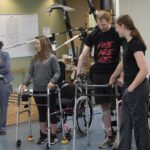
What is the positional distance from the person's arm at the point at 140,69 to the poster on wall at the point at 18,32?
389 centimetres

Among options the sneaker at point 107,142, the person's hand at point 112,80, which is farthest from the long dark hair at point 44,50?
the sneaker at point 107,142

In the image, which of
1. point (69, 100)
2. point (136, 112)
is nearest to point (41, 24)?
point (69, 100)

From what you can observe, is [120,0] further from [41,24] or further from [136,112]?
[136,112]

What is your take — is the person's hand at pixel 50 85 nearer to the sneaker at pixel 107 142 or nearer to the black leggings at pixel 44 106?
the black leggings at pixel 44 106

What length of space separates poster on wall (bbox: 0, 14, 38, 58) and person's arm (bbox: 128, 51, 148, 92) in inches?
153

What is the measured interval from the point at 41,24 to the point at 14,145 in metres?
3.55

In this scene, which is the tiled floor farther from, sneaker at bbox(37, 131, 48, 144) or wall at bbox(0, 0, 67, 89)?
wall at bbox(0, 0, 67, 89)

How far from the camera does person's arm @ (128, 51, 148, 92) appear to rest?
11.6ft

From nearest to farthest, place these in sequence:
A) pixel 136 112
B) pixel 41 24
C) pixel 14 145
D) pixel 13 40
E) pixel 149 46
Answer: pixel 136 112, pixel 14 145, pixel 149 46, pixel 13 40, pixel 41 24

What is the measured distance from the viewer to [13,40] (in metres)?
7.51

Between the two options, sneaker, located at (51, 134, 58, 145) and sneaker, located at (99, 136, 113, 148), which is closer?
sneaker, located at (99, 136, 113, 148)

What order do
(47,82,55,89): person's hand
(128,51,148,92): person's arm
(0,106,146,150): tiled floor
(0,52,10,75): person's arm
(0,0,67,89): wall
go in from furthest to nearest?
(0,0,67,89): wall, (0,52,10,75): person's arm, (0,106,146,150): tiled floor, (47,82,55,89): person's hand, (128,51,148,92): person's arm

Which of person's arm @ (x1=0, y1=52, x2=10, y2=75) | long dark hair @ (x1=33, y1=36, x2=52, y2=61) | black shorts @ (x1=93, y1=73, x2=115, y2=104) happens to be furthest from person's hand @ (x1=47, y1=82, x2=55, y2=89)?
person's arm @ (x1=0, y1=52, x2=10, y2=75)

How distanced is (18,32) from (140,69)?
4.49 metres
